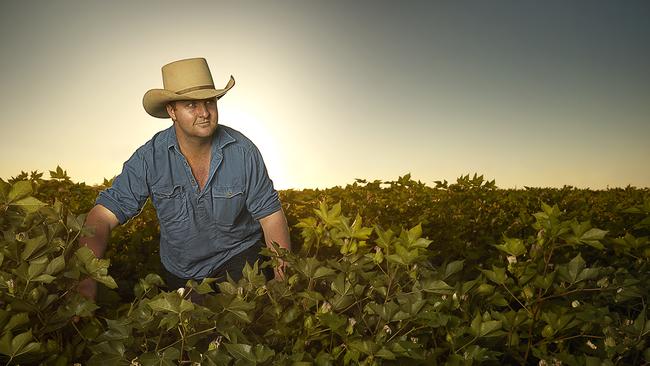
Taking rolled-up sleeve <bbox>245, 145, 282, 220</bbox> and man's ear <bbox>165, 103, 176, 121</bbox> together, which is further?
man's ear <bbox>165, 103, 176, 121</bbox>

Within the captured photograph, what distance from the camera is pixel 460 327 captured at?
2.09 meters

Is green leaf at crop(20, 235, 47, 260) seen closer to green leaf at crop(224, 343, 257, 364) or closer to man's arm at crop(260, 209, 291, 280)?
green leaf at crop(224, 343, 257, 364)

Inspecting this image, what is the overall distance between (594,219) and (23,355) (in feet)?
23.0

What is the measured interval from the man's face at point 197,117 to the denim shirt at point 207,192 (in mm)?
185

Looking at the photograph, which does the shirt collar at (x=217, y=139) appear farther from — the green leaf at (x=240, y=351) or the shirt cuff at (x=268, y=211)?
the green leaf at (x=240, y=351)

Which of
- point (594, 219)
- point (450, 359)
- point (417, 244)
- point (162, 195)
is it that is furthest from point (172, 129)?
point (594, 219)

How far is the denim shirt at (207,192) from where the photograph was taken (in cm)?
405

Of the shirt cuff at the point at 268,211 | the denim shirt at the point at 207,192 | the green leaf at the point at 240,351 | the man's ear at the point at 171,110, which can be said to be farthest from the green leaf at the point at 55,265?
the man's ear at the point at 171,110

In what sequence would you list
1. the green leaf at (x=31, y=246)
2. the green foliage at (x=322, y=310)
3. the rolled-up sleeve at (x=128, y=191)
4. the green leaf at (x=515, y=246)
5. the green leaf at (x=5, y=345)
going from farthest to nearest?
A: the rolled-up sleeve at (x=128, y=191) < the green leaf at (x=515, y=246) < the green leaf at (x=31, y=246) < the green foliage at (x=322, y=310) < the green leaf at (x=5, y=345)

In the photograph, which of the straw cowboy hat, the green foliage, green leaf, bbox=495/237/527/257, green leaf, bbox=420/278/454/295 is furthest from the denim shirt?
green leaf, bbox=420/278/454/295

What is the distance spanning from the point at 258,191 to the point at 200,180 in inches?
18.9

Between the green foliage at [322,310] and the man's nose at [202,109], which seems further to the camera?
the man's nose at [202,109]

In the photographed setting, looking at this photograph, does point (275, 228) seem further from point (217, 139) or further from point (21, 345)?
point (21, 345)

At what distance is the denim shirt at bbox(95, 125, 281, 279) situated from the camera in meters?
4.05
